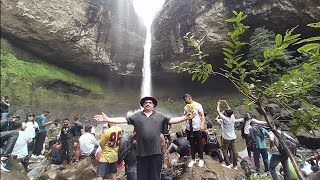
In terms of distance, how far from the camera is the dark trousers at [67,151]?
262 inches

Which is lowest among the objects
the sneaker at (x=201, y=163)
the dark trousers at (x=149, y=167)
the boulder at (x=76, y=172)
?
the boulder at (x=76, y=172)

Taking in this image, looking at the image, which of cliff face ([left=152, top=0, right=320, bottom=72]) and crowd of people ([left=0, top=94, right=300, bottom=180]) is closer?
crowd of people ([left=0, top=94, right=300, bottom=180])

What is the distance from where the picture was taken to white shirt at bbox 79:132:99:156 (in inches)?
246

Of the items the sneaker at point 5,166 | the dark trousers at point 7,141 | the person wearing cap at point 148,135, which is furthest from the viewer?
the dark trousers at point 7,141

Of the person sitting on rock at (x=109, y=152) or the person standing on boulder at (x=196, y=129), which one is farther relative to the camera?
the person standing on boulder at (x=196, y=129)

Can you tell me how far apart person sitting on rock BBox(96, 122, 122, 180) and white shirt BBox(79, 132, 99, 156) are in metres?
1.83

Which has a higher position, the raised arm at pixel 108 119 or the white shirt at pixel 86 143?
the raised arm at pixel 108 119

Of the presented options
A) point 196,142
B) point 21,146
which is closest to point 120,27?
point 21,146

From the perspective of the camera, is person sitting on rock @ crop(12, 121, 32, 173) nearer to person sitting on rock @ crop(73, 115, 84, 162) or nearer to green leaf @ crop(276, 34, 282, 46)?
person sitting on rock @ crop(73, 115, 84, 162)

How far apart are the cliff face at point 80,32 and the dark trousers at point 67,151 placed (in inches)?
519

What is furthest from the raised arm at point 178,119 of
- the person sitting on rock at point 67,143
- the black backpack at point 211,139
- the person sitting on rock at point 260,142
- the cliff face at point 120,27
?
the cliff face at point 120,27

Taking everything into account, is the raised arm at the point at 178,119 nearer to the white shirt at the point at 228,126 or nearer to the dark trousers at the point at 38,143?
the white shirt at the point at 228,126

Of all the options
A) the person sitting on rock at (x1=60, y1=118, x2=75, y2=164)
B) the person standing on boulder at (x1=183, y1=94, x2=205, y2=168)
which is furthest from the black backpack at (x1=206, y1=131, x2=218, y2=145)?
the person sitting on rock at (x1=60, y1=118, x2=75, y2=164)

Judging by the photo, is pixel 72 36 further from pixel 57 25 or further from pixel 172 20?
pixel 172 20
